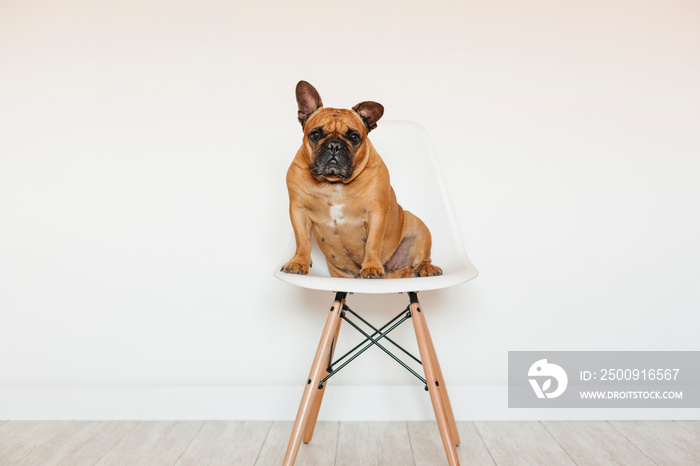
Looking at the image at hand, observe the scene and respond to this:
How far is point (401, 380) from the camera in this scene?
86.1 inches

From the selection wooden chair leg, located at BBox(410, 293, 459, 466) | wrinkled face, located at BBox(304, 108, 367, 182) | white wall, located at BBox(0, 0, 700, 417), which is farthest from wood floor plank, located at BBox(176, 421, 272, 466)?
wrinkled face, located at BBox(304, 108, 367, 182)

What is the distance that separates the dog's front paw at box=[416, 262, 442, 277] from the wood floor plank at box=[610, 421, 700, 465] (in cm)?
82

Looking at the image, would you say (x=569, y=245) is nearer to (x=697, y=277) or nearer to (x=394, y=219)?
(x=697, y=277)

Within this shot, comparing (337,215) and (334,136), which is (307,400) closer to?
(337,215)

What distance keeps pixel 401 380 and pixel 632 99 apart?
1.26 m

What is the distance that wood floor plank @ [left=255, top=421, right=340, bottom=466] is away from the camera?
5.82ft

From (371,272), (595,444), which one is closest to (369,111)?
(371,272)

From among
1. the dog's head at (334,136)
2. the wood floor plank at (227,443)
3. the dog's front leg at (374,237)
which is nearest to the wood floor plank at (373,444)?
the wood floor plank at (227,443)

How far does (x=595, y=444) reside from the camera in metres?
1.90

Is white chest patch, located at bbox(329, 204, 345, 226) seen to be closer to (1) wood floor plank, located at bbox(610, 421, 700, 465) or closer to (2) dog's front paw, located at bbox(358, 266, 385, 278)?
(2) dog's front paw, located at bbox(358, 266, 385, 278)

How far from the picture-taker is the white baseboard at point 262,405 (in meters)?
2.12

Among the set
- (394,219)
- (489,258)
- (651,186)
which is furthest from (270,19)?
(651,186)

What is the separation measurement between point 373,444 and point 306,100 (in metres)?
1.03

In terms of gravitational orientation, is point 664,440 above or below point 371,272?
below
